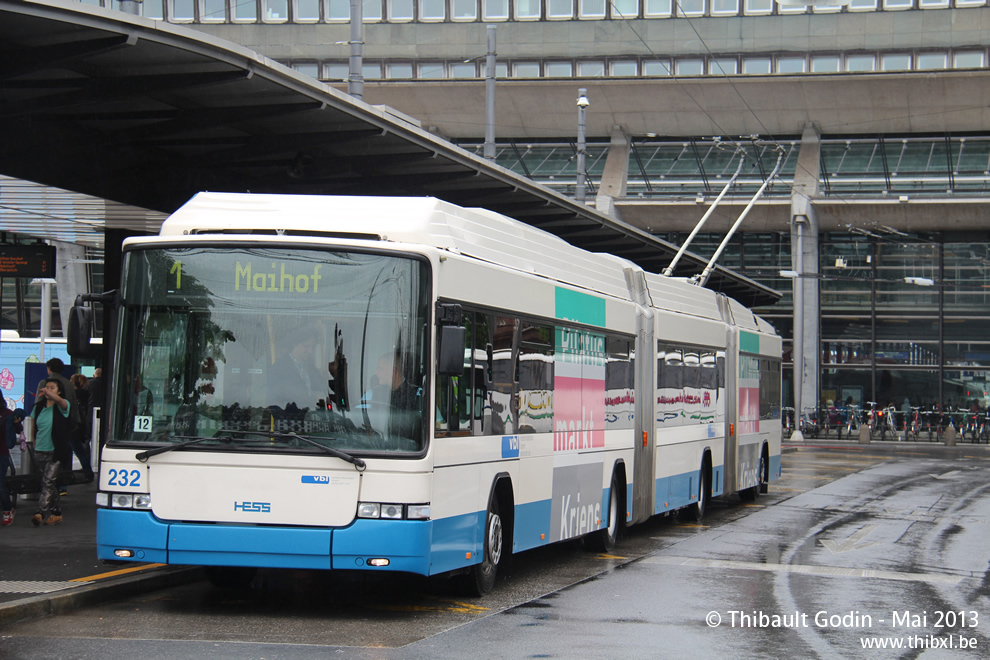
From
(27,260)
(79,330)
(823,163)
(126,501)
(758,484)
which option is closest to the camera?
(126,501)

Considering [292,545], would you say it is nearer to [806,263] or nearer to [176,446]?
[176,446]

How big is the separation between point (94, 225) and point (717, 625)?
44.1 ft

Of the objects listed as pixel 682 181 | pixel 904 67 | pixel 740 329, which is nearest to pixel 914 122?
pixel 904 67

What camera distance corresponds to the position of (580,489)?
12422mm

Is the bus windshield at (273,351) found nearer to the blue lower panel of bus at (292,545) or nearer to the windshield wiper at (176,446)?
the windshield wiper at (176,446)

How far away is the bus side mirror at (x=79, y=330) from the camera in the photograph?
917 centimetres

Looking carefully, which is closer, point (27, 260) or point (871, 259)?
point (27, 260)

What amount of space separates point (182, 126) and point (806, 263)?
37204 millimetres

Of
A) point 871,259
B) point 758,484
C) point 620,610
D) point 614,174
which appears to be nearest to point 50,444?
point 620,610

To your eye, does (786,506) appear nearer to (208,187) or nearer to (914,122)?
(208,187)

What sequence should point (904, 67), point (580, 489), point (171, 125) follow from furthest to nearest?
point (904, 67) → point (171, 125) → point (580, 489)

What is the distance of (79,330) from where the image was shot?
923cm

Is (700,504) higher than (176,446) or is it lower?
lower

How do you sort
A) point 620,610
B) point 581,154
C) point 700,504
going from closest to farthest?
point 620,610, point 700,504, point 581,154
